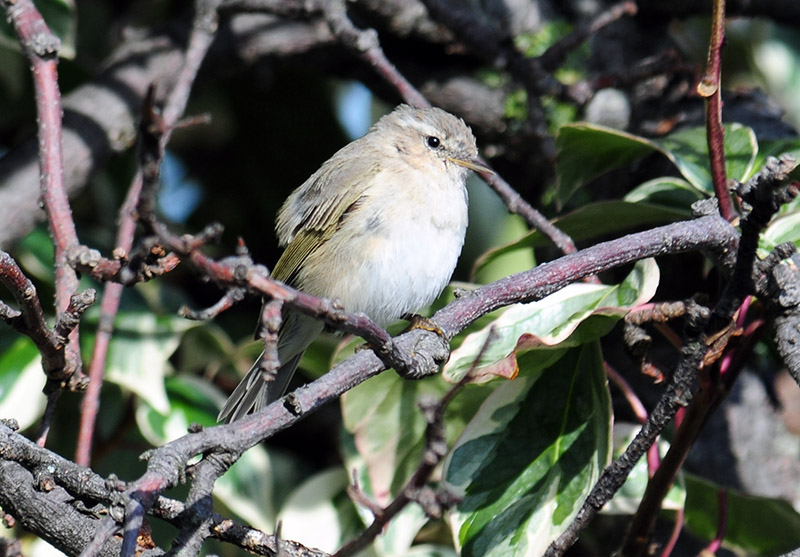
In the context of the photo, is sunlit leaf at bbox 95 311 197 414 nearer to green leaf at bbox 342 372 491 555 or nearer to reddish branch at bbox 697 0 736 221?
green leaf at bbox 342 372 491 555

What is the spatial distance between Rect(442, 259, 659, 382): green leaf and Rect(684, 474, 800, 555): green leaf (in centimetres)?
64

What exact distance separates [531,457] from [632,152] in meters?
0.89

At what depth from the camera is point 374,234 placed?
2551mm

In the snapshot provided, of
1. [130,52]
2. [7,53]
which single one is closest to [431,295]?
[130,52]

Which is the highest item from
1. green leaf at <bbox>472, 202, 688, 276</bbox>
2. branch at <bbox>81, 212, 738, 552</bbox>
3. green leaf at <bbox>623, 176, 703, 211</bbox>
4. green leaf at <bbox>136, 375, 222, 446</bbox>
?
green leaf at <bbox>623, 176, 703, 211</bbox>

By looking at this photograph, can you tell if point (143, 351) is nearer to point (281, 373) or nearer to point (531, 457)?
point (281, 373)

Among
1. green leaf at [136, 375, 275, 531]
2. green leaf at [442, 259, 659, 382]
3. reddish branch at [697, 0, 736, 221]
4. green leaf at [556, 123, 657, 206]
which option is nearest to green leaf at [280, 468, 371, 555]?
green leaf at [136, 375, 275, 531]

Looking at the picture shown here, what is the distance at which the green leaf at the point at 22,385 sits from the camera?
8.50ft

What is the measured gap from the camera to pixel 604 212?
2.25 meters

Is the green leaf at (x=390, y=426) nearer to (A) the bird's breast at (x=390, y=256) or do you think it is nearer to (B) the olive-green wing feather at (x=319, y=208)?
(A) the bird's breast at (x=390, y=256)

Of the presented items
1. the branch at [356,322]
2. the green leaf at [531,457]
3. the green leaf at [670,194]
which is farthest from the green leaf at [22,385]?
the green leaf at [670,194]

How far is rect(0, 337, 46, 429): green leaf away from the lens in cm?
259

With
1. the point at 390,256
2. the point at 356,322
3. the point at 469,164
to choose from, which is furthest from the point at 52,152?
the point at 469,164

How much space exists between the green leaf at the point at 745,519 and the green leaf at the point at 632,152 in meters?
0.81
